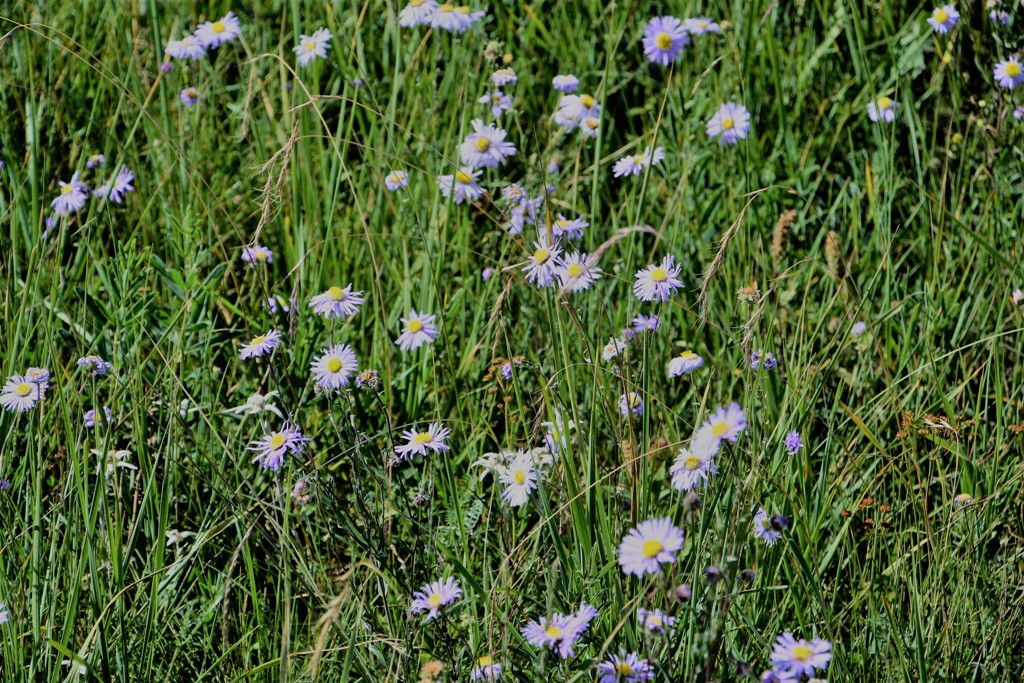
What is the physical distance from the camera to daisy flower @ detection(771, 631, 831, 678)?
4.31ft

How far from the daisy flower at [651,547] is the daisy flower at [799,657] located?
276mm

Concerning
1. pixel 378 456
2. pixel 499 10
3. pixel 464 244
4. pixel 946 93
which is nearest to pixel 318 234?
pixel 464 244

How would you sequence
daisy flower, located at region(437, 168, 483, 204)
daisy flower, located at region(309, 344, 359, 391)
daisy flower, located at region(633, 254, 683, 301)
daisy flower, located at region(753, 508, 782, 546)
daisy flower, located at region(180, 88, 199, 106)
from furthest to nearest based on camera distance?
1. daisy flower, located at region(180, 88, 199, 106)
2. daisy flower, located at region(437, 168, 483, 204)
3. daisy flower, located at region(309, 344, 359, 391)
4. daisy flower, located at region(633, 254, 683, 301)
5. daisy flower, located at region(753, 508, 782, 546)

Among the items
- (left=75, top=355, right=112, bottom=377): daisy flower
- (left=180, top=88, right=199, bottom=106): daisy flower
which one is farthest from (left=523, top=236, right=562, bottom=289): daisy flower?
(left=180, top=88, right=199, bottom=106): daisy flower

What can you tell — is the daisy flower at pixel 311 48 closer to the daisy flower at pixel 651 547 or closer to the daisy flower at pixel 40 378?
the daisy flower at pixel 40 378

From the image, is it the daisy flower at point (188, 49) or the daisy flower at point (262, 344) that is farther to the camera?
the daisy flower at point (188, 49)

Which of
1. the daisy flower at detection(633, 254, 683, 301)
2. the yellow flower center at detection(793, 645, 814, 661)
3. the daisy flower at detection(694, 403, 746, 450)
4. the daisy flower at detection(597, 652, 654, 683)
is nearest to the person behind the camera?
the daisy flower at detection(694, 403, 746, 450)

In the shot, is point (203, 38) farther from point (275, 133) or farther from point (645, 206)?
point (645, 206)

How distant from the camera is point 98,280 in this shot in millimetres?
2432

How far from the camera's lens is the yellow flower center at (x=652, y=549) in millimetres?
1153

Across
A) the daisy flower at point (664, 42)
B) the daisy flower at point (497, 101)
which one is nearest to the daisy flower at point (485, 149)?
the daisy flower at point (497, 101)

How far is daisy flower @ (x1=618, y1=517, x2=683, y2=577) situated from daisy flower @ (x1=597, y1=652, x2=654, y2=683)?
0.14m

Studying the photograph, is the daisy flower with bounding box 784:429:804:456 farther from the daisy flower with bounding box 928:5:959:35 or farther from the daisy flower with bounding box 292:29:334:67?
the daisy flower with bounding box 292:29:334:67

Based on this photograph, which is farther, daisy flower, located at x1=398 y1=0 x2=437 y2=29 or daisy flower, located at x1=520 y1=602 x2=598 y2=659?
daisy flower, located at x1=398 y1=0 x2=437 y2=29
